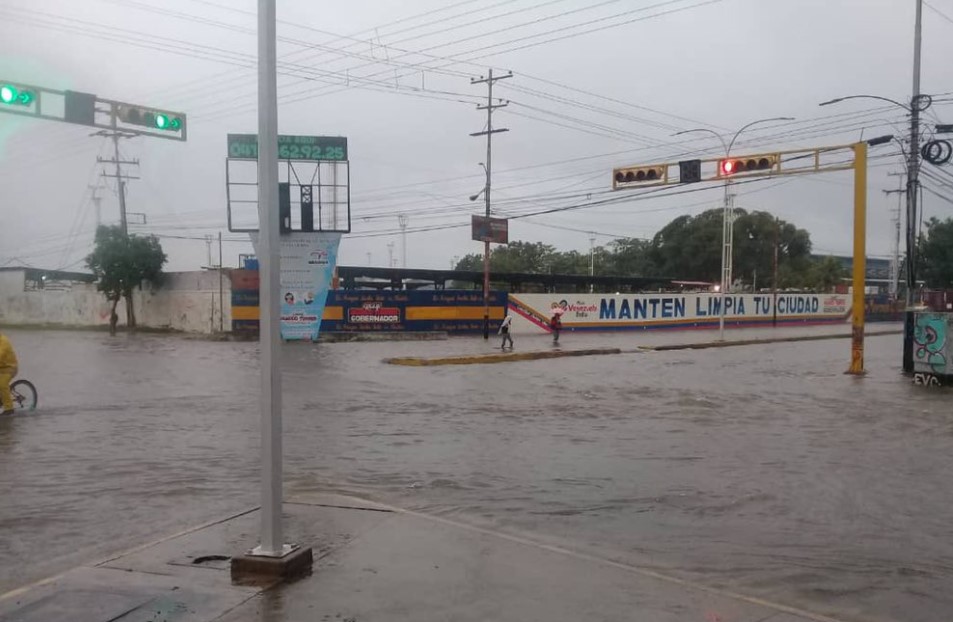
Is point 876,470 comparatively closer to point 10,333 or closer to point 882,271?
point 10,333

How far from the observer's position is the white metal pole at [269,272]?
5320 millimetres

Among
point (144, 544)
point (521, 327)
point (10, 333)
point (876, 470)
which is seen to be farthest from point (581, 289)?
point (144, 544)

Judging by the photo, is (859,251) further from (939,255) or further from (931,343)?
(939,255)

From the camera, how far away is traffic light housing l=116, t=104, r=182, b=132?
1488 centimetres

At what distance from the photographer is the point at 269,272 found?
17.5 ft

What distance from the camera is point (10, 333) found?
3941cm

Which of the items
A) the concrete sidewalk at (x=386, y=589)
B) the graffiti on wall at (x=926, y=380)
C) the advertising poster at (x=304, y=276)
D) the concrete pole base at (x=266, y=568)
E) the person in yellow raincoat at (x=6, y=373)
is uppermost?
the advertising poster at (x=304, y=276)

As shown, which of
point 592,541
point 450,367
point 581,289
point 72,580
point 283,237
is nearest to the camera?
point 72,580

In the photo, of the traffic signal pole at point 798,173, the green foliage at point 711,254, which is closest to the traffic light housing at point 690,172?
the traffic signal pole at point 798,173

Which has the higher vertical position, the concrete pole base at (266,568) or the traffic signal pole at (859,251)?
the traffic signal pole at (859,251)

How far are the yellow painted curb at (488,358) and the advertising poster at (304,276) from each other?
15.7 metres

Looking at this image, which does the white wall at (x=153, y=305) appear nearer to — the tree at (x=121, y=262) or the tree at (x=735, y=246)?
the tree at (x=121, y=262)

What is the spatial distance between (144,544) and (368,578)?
199 cm

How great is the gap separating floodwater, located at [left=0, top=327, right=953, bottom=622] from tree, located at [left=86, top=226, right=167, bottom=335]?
1053 inches
